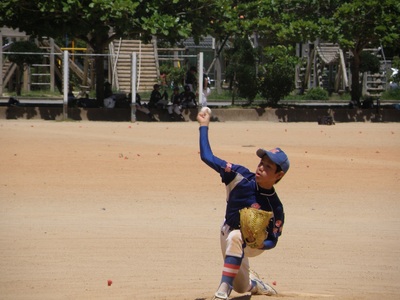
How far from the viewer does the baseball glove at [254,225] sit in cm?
668

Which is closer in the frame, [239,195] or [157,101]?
[239,195]

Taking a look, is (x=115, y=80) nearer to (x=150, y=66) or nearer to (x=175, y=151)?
(x=150, y=66)

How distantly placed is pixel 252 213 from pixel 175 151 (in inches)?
496

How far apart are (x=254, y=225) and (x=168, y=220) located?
184 inches

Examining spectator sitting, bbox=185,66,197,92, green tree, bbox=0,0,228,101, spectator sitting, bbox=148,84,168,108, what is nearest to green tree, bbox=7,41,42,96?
green tree, bbox=0,0,228,101

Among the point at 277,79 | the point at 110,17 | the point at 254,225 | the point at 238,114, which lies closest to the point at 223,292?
the point at 254,225

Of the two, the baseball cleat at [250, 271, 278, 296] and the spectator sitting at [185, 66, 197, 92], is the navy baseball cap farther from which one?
the spectator sitting at [185, 66, 197, 92]

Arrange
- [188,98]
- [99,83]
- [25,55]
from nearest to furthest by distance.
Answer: [188,98] < [99,83] < [25,55]

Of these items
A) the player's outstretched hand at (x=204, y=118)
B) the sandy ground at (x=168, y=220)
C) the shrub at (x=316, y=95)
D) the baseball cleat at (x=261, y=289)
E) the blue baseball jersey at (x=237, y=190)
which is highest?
the player's outstretched hand at (x=204, y=118)

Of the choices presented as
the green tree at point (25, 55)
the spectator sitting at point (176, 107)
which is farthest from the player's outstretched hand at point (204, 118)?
the green tree at point (25, 55)

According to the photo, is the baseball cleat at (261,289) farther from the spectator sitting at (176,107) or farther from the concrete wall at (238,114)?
the spectator sitting at (176,107)

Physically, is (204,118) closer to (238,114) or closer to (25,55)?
(238,114)

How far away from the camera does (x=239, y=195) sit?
686cm

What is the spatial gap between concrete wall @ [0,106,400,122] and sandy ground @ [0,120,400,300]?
632cm
